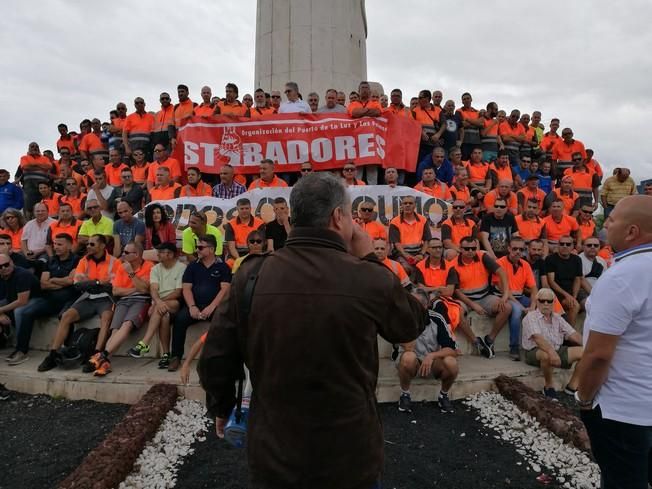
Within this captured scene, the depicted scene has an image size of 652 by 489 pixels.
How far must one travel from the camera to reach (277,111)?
35.0 feet

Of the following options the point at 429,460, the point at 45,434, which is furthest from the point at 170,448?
the point at 429,460

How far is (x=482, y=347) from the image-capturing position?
6309 mm

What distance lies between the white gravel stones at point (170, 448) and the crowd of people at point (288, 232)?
0.53 meters

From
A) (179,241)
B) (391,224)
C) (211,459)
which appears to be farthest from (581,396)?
(179,241)

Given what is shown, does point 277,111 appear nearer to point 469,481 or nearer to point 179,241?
point 179,241

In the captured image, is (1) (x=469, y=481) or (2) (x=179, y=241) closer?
(1) (x=469, y=481)

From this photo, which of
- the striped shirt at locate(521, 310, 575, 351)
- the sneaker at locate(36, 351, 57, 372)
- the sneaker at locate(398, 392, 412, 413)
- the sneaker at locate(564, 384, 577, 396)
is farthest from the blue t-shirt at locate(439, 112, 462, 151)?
the sneaker at locate(36, 351, 57, 372)

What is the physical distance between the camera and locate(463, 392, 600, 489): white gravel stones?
3.66 metres

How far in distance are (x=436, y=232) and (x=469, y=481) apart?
498cm

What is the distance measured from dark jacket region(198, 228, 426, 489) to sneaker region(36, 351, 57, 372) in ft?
17.1

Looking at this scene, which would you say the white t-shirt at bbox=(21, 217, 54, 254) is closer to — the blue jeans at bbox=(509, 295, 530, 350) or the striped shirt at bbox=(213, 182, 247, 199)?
the striped shirt at bbox=(213, 182, 247, 199)

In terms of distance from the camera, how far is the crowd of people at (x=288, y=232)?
599cm

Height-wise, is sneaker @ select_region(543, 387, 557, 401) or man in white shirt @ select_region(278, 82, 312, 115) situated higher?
man in white shirt @ select_region(278, 82, 312, 115)

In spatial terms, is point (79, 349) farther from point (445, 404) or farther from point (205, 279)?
point (445, 404)
